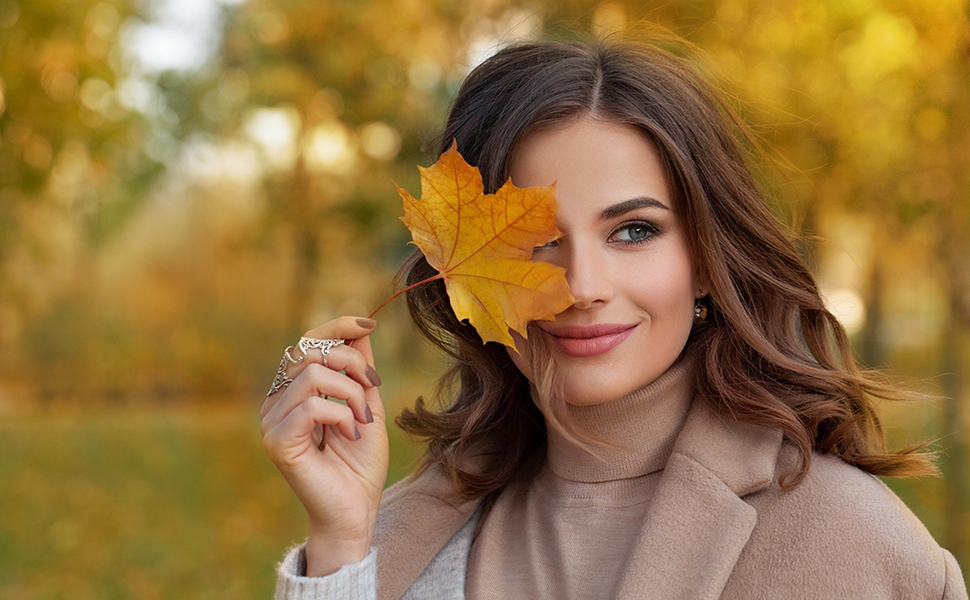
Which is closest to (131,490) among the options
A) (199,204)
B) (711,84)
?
(199,204)

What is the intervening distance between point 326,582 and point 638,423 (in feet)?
2.63

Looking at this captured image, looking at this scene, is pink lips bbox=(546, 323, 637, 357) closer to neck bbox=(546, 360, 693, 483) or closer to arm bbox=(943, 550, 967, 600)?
Answer: neck bbox=(546, 360, 693, 483)

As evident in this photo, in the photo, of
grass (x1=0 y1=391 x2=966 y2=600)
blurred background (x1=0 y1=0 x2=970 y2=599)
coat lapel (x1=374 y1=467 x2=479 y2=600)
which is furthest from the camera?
grass (x1=0 y1=391 x2=966 y2=600)

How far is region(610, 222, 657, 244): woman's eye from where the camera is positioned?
196 centimetres

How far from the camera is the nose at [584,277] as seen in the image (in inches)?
73.5

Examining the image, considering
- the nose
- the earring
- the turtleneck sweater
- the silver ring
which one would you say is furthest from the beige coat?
the silver ring

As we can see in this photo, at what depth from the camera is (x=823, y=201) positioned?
276 inches

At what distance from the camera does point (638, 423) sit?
216 cm

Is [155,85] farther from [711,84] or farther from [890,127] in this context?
[711,84]

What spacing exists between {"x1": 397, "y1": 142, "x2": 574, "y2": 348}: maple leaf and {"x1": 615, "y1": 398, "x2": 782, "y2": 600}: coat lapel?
1.81ft

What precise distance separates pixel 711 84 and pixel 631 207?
58 centimetres

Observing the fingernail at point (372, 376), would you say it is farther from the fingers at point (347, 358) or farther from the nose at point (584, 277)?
the nose at point (584, 277)

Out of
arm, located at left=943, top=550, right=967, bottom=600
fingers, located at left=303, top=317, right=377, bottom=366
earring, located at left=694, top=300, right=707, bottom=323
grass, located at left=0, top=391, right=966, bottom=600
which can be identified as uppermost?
grass, located at left=0, top=391, right=966, bottom=600

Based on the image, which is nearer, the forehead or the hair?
the forehead
